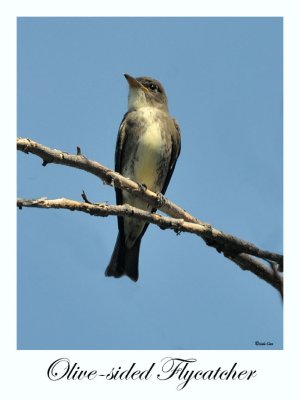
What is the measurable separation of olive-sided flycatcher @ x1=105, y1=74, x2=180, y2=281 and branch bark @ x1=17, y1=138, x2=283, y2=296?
230 cm

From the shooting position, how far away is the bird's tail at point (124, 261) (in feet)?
29.3

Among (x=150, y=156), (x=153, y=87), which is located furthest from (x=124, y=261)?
(x=153, y=87)

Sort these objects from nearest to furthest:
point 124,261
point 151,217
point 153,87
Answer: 1. point 151,217
2. point 124,261
3. point 153,87

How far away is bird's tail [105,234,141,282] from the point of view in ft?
29.3

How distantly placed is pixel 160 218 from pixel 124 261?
293cm

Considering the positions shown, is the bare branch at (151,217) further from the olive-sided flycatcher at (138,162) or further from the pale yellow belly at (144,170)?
the pale yellow belly at (144,170)

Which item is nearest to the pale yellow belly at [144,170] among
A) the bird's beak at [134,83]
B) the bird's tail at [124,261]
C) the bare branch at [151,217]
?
the bird's tail at [124,261]

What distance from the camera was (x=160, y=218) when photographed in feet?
20.7

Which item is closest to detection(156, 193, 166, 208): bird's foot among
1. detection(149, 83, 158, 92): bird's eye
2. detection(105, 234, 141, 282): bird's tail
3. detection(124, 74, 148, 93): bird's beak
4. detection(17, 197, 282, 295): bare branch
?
detection(17, 197, 282, 295): bare branch

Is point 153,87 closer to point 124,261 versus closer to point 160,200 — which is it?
point 124,261

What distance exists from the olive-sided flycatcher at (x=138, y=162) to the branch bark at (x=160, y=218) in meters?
2.30

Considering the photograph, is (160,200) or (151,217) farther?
(160,200)
